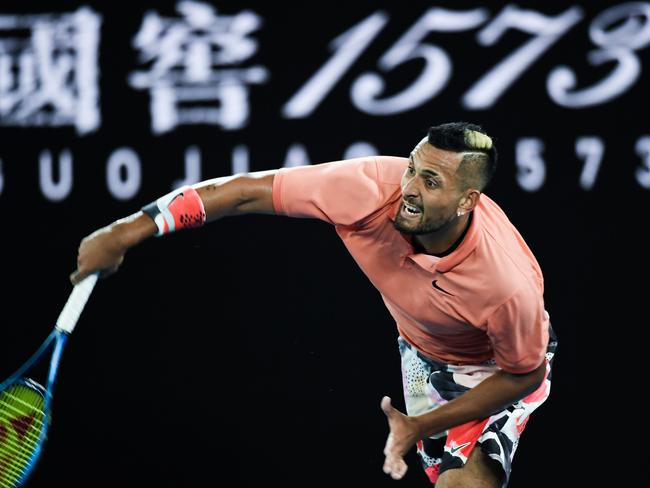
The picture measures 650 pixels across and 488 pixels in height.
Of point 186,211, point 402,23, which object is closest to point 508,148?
point 402,23

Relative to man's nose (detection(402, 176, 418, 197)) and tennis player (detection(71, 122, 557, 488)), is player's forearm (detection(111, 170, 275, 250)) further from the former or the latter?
man's nose (detection(402, 176, 418, 197))

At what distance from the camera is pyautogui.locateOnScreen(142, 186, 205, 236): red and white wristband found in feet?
8.95

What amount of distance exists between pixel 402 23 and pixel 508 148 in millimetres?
618

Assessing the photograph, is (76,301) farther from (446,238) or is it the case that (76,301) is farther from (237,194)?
(446,238)

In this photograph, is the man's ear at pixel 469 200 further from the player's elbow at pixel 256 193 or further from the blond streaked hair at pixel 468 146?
the player's elbow at pixel 256 193

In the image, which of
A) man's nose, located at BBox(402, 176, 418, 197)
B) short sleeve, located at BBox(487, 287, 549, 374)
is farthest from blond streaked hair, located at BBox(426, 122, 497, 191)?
short sleeve, located at BBox(487, 287, 549, 374)

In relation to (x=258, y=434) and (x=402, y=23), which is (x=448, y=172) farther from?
(x=258, y=434)

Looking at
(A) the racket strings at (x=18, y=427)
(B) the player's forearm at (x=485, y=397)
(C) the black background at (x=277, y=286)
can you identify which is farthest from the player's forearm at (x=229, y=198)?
(C) the black background at (x=277, y=286)

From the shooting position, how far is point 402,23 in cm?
402

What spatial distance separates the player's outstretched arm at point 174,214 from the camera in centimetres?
264

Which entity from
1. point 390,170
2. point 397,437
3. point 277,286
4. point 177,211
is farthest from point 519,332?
point 277,286

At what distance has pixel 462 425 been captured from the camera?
3.17 metres

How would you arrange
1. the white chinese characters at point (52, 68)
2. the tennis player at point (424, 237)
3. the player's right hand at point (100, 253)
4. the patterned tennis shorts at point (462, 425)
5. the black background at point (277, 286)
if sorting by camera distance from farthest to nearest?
the white chinese characters at point (52, 68), the black background at point (277, 286), the patterned tennis shorts at point (462, 425), the tennis player at point (424, 237), the player's right hand at point (100, 253)

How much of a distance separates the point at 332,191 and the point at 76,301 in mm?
706
